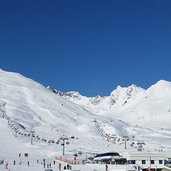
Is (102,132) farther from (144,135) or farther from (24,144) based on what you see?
(24,144)

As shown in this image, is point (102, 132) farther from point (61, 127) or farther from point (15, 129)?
point (15, 129)

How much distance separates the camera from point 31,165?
254 ft

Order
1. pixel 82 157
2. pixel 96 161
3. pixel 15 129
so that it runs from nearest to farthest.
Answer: pixel 96 161, pixel 82 157, pixel 15 129

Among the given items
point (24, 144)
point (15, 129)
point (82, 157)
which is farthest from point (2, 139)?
point (82, 157)

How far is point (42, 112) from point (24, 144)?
7410 cm

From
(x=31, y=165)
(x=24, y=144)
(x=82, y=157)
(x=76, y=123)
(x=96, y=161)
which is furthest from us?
(x=76, y=123)

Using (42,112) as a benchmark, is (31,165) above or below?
below

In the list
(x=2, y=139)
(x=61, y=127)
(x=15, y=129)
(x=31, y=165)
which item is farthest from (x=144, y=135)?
(x=31, y=165)

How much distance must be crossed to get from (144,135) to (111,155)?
116263 mm

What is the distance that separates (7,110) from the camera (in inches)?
6831

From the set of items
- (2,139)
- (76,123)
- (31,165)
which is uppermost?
(76,123)

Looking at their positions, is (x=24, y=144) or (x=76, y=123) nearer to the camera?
(x=24, y=144)

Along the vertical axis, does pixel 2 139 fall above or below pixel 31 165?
above

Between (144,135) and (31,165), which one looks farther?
(144,135)
